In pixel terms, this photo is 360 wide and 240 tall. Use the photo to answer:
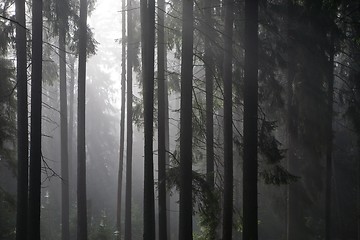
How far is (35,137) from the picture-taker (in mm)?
9656

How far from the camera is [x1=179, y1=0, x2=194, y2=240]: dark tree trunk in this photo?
9234 mm

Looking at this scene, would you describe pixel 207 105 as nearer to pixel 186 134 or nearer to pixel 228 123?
pixel 228 123

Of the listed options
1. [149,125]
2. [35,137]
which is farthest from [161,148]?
[35,137]

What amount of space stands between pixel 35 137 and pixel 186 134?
352cm

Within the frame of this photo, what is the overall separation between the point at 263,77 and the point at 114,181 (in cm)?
2925

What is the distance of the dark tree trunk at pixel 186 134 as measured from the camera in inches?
364

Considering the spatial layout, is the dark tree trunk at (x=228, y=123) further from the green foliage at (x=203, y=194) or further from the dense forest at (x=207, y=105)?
the green foliage at (x=203, y=194)

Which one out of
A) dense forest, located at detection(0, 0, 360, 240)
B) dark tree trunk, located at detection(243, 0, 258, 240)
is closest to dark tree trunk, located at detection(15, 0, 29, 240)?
dense forest, located at detection(0, 0, 360, 240)

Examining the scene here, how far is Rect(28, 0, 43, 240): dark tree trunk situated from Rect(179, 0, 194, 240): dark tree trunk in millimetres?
3324

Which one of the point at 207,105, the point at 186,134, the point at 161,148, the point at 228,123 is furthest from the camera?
the point at 207,105

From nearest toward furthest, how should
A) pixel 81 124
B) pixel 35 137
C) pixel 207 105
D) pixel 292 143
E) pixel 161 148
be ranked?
pixel 35 137 < pixel 161 148 < pixel 207 105 < pixel 81 124 < pixel 292 143

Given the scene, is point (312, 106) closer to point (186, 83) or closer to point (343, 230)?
point (186, 83)

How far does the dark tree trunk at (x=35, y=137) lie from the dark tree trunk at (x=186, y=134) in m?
3.32

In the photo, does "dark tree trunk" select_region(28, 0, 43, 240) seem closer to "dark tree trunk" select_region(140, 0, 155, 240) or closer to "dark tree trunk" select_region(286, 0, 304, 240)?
"dark tree trunk" select_region(140, 0, 155, 240)
